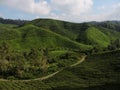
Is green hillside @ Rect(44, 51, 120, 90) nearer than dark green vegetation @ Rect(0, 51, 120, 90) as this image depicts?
No

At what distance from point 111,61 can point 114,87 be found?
3926 centimetres

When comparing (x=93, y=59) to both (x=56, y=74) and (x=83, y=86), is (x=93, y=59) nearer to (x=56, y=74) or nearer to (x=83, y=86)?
(x=56, y=74)

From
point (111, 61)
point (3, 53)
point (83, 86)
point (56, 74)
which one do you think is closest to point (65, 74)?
point (56, 74)

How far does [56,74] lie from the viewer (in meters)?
118

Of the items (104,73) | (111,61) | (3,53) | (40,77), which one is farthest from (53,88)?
(3,53)

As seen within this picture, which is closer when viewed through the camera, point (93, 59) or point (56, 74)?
point (56, 74)

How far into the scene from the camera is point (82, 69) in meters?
125

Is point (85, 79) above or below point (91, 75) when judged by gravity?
below

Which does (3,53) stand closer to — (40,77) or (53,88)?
(40,77)

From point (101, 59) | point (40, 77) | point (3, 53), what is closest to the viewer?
point (40, 77)

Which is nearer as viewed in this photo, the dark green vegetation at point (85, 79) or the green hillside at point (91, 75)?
the dark green vegetation at point (85, 79)

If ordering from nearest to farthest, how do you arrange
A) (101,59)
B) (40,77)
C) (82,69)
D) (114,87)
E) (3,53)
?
(114,87), (40,77), (82,69), (101,59), (3,53)

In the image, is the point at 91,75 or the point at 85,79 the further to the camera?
the point at 91,75

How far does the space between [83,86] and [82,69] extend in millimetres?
25453
